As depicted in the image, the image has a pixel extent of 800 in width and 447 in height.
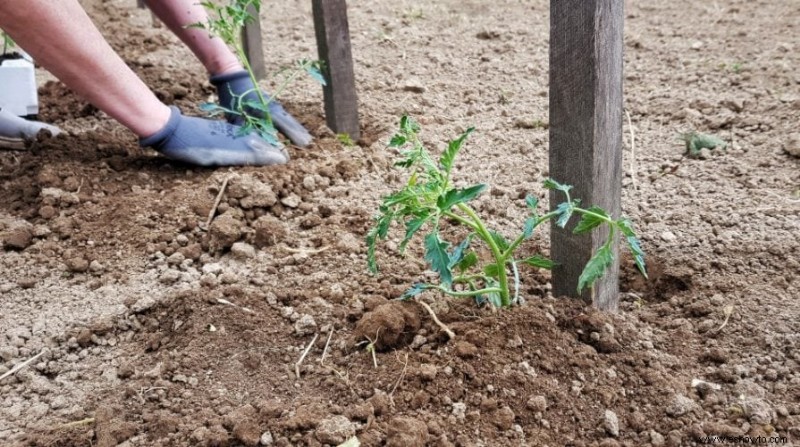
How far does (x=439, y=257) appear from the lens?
59.1 inches

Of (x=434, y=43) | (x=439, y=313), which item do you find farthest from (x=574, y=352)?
(x=434, y=43)

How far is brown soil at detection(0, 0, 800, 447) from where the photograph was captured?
154 centimetres

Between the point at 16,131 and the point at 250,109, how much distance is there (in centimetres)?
92

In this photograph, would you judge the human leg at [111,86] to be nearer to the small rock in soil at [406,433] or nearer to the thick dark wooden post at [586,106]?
the thick dark wooden post at [586,106]

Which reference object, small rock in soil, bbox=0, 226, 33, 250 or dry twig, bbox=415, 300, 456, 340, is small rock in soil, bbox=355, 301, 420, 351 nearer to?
dry twig, bbox=415, 300, 456, 340

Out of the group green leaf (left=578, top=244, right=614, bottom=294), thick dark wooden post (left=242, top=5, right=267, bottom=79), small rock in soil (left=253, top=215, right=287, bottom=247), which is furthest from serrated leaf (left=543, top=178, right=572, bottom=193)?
thick dark wooden post (left=242, top=5, right=267, bottom=79)

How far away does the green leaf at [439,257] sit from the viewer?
149 centimetres

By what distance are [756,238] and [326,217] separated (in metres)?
1.29

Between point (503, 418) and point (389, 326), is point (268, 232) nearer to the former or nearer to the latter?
point (389, 326)

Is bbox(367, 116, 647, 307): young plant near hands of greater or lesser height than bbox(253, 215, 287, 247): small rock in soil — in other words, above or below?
above

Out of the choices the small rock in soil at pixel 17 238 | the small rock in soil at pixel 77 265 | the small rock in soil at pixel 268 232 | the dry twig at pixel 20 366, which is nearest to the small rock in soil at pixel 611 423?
the small rock in soil at pixel 268 232

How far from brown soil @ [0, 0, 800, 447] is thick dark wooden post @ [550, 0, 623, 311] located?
277 millimetres

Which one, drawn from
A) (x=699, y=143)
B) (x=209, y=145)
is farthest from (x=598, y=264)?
(x=209, y=145)

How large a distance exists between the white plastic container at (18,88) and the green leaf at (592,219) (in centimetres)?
256
